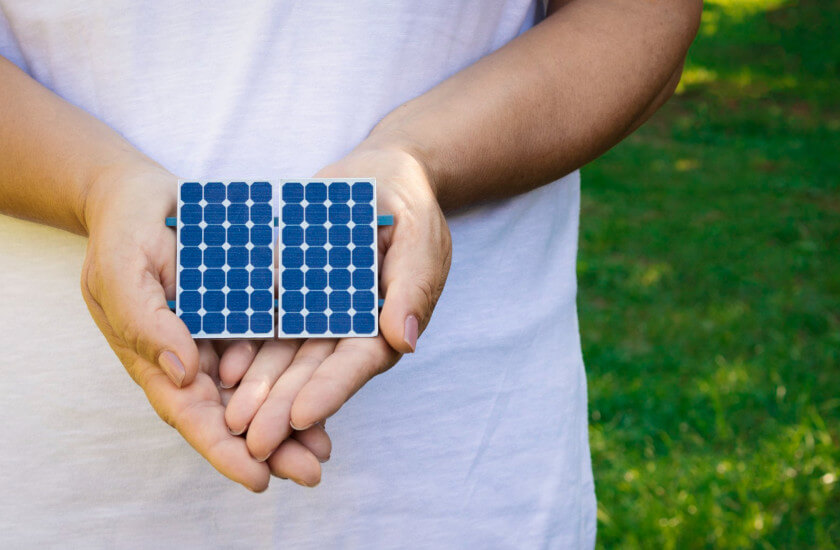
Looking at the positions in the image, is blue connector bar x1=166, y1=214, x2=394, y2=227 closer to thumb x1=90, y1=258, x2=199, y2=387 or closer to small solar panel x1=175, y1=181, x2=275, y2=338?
small solar panel x1=175, y1=181, x2=275, y2=338

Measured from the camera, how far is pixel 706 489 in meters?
4.61

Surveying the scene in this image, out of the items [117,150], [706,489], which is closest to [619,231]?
[706,489]

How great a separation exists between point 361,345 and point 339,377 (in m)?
0.12

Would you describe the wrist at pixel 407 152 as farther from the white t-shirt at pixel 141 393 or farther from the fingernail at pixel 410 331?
the fingernail at pixel 410 331

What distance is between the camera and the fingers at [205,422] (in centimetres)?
138

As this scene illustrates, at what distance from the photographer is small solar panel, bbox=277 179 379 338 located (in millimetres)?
1658

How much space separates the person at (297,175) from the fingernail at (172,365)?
17 centimetres

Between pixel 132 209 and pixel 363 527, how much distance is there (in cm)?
78

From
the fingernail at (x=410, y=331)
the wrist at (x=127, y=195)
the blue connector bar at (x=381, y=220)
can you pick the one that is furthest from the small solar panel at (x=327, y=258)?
the wrist at (x=127, y=195)

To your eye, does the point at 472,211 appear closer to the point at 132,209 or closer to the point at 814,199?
the point at 132,209

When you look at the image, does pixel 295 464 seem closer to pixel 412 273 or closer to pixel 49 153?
pixel 412 273

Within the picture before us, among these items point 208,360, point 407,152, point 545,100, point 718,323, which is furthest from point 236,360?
point 718,323

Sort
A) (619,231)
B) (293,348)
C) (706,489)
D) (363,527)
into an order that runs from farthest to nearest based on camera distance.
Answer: (619,231) → (706,489) → (363,527) → (293,348)

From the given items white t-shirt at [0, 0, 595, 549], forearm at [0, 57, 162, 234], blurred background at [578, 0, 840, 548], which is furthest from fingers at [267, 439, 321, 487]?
blurred background at [578, 0, 840, 548]
